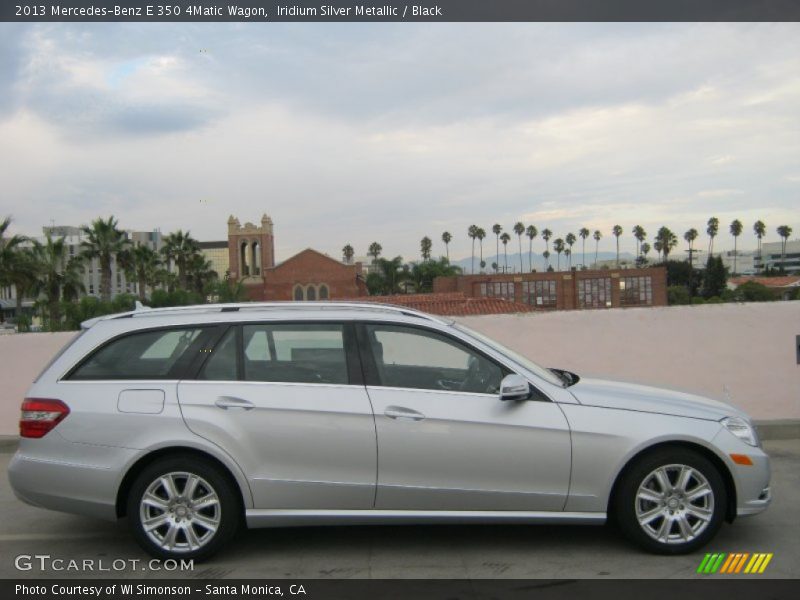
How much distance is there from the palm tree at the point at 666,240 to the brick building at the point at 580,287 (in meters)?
26.6

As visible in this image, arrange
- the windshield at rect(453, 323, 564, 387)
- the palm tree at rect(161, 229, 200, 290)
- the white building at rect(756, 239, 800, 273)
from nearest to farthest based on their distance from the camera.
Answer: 1. the windshield at rect(453, 323, 564, 387)
2. the palm tree at rect(161, 229, 200, 290)
3. the white building at rect(756, 239, 800, 273)

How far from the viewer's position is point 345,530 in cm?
525

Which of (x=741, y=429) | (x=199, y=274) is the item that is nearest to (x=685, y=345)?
(x=741, y=429)

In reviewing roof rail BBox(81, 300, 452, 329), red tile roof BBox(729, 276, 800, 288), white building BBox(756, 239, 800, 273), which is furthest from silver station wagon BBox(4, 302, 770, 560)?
white building BBox(756, 239, 800, 273)

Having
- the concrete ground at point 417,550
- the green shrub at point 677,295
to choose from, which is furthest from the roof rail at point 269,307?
the green shrub at point 677,295

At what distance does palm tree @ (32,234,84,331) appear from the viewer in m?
55.3

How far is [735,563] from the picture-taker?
176 inches

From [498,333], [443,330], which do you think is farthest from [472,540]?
[498,333]

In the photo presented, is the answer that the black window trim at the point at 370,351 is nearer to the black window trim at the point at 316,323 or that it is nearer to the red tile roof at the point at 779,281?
the black window trim at the point at 316,323

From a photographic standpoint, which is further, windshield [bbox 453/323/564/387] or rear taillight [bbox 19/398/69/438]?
windshield [bbox 453/323/564/387]

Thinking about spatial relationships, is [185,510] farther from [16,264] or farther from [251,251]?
[251,251]

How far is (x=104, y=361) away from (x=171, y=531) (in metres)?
1.16

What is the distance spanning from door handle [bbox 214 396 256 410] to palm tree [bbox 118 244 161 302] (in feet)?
196

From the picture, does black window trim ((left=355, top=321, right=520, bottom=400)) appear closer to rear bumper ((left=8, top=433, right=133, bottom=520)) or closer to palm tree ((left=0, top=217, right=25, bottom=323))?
rear bumper ((left=8, top=433, right=133, bottom=520))
